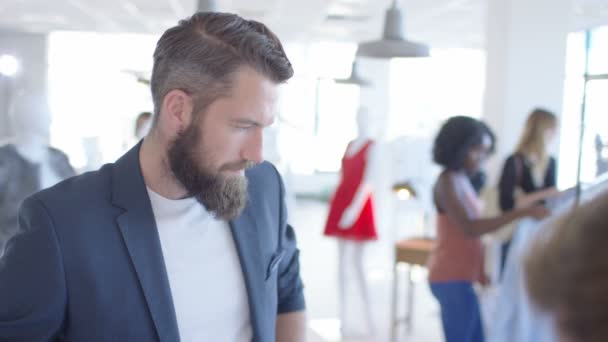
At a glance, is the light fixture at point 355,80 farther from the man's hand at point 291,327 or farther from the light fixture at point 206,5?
the man's hand at point 291,327

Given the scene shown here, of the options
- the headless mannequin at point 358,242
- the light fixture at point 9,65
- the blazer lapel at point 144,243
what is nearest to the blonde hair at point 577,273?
the blazer lapel at point 144,243

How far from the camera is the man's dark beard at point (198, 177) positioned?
1.19 metres

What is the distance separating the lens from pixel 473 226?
110 inches

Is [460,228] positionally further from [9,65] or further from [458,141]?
[9,65]

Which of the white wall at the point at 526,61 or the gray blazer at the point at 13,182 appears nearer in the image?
the gray blazer at the point at 13,182

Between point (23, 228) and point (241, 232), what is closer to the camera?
point (23, 228)

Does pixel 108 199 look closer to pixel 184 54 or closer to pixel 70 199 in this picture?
pixel 70 199

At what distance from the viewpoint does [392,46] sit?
2957 millimetres

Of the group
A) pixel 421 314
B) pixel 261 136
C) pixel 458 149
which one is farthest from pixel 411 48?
pixel 421 314

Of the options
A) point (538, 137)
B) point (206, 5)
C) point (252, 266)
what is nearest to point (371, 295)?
point (538, 137)

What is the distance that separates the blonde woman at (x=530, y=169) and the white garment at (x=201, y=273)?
2.52 meters

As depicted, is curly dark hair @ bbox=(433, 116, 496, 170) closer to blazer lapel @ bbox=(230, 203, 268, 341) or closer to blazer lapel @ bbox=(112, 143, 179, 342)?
blazer lapel @ bbox=(230, 203, 268, 341)

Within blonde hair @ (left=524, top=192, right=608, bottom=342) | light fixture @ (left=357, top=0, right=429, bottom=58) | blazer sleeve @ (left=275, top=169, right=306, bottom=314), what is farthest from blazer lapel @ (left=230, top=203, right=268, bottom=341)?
light fixture @ (left=357, top=0, right=429, bottom=58)

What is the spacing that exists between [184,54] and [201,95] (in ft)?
0.27
